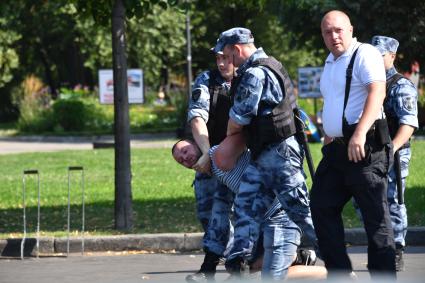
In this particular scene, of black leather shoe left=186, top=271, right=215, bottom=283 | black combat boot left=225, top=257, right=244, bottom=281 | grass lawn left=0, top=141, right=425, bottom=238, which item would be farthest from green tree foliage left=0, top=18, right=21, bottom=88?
black combat boot left=225, top=257, right=244, bottom=281

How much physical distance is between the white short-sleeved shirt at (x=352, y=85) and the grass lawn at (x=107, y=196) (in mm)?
4498

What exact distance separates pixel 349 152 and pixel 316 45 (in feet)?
101

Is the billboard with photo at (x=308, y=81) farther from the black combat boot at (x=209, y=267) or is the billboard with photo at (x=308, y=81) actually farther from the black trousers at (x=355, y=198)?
the black trousers at (x=355, y=198)

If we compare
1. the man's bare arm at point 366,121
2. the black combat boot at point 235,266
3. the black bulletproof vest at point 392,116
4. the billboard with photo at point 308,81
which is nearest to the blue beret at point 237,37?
the man's bare arm at point 366,121

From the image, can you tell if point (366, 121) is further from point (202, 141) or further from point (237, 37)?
point (202, 141)

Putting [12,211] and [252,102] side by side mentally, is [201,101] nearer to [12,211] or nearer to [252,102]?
[252,102]

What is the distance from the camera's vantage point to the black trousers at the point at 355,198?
→ 24.1 ft

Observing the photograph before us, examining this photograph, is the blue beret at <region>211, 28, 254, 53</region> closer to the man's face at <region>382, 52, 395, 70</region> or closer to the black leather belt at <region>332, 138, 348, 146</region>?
the black leather belt at <region>332, 138, 348, 146</region>

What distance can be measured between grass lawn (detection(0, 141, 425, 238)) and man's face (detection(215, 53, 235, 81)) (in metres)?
3.73

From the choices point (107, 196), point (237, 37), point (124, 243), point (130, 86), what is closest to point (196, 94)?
point (237, 37)

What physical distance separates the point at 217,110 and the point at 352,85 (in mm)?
1462

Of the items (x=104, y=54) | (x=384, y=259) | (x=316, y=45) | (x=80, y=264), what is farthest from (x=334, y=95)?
(x=104, y=54)

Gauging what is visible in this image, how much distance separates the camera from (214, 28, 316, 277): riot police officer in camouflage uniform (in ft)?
24.2

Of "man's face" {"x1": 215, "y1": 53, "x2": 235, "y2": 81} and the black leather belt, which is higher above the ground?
"man's face" {"x1": 215, "y1": 53, "x2": 235, "y2": 81}
